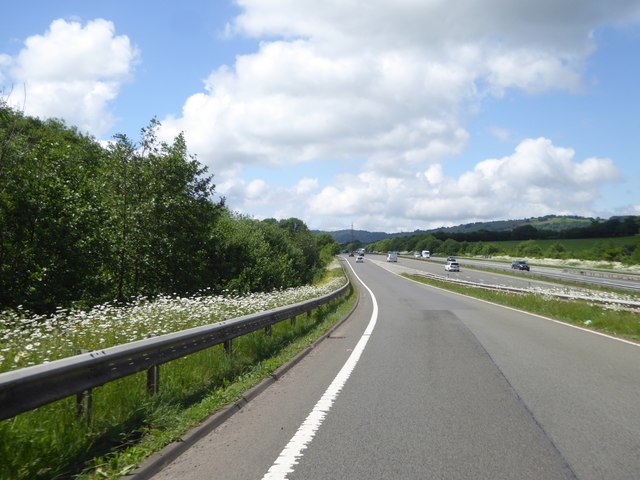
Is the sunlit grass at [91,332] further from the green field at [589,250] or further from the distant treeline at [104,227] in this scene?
the green field at [589,250]

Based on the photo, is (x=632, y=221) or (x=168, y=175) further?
(x=632, y=221)

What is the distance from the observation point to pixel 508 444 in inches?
200

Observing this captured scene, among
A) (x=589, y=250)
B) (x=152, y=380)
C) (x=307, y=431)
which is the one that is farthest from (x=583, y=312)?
(x=589, y=250)

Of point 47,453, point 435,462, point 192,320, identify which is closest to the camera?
point 47,453

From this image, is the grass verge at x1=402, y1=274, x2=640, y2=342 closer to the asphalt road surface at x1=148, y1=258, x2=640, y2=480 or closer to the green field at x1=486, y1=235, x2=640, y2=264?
the asphalt road surface at x1=148, y1=258, x2=640, y2=480

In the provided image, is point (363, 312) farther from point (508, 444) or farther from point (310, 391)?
point (508, 444)

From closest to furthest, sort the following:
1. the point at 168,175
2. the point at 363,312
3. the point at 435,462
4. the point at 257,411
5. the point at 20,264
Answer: the point at 435,462
the point at 257,411
the point at 20,264
the point at 363,312
the point at 168,175

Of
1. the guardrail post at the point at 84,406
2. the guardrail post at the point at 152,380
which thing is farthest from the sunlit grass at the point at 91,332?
the guardrail post at the point at 152,380

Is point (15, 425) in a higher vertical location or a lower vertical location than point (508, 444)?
higher

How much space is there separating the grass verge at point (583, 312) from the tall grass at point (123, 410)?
9979 mm

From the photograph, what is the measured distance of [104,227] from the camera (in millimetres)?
21375

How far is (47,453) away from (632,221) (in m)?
131

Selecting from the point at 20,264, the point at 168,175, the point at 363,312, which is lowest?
the point at 363,312

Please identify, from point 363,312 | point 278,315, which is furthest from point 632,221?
point 278,315
